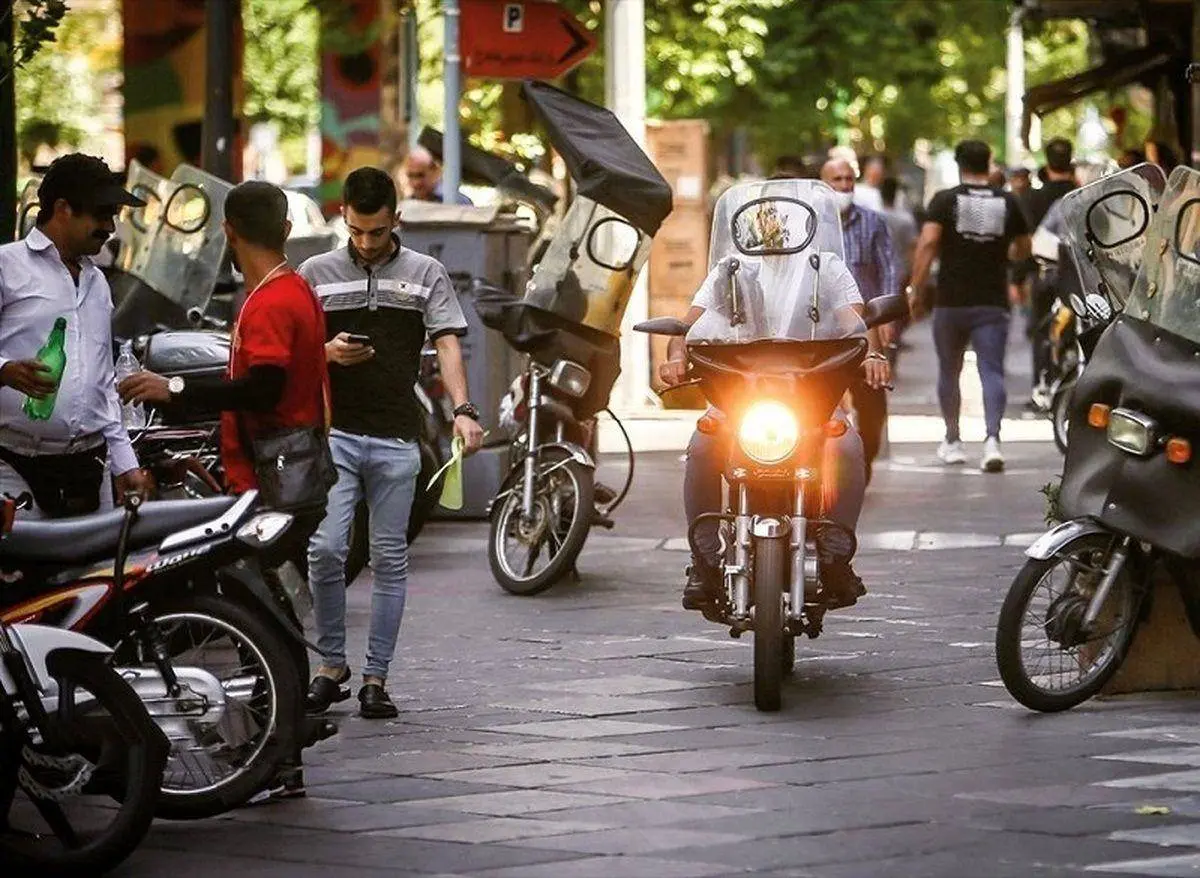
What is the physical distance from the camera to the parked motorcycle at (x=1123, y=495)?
884cm

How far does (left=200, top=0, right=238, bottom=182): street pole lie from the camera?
53.4 ft

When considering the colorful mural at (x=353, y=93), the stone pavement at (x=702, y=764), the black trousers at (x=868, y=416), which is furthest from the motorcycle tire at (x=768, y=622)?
the colorful mural at (x=353, y=93)

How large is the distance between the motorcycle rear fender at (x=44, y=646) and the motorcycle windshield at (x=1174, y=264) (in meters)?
3.71

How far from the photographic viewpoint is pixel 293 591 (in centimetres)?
849

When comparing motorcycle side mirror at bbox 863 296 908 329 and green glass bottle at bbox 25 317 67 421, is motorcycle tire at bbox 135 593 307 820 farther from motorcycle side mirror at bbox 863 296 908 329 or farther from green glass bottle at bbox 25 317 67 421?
motorcycle side mirror at bbox 863 296 908 329

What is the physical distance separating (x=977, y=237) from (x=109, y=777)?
11.1 m

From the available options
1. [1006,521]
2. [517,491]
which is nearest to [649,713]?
[517,491]

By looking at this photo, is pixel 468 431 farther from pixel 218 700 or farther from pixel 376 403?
pixel 218 700

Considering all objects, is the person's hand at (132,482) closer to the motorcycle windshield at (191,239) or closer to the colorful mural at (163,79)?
the motorcycle windshield at (191,239)

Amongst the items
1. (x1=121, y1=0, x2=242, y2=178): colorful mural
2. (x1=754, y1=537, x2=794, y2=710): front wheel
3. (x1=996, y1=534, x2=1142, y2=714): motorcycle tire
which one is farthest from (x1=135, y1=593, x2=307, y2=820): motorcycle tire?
(x1=121, y1=0, x2=242, y2=178): colorful mural

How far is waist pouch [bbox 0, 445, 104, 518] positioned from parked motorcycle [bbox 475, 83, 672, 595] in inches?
159

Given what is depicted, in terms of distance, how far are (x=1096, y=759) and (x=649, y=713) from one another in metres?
1.59

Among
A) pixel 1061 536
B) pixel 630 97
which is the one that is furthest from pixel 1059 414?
pixel 1061 536

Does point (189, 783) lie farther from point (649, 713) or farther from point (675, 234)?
point (675, 234)
